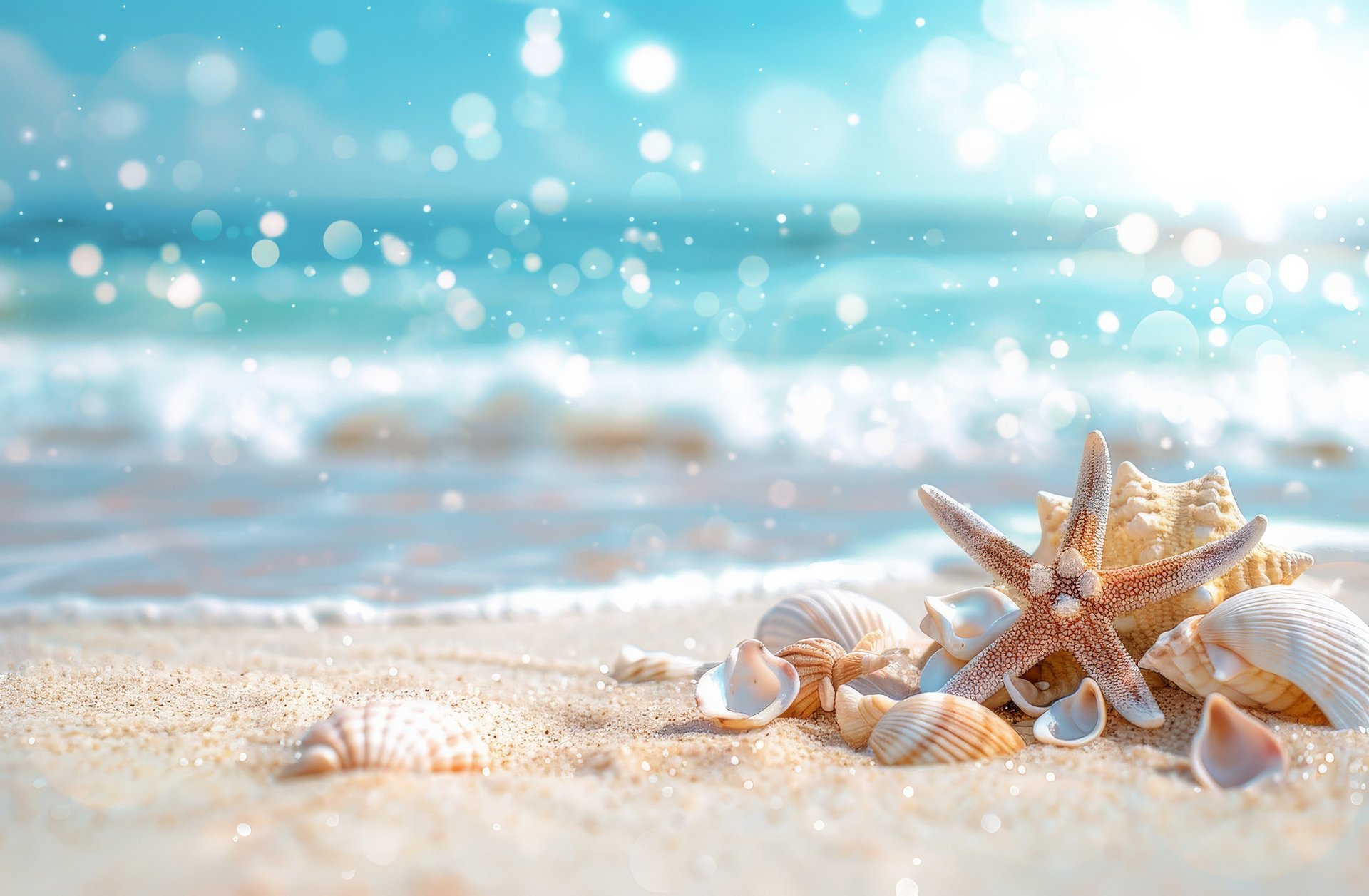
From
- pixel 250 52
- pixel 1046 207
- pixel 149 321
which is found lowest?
pixel 149 321

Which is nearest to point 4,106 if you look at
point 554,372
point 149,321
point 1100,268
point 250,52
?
point 250,52

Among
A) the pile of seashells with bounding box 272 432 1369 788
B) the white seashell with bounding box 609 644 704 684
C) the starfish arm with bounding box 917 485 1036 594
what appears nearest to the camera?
the pile of seashells with bounding box 272 432 1369 788

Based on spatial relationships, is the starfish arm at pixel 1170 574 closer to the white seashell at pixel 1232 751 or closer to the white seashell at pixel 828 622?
the white seashell at pixel 1232 751

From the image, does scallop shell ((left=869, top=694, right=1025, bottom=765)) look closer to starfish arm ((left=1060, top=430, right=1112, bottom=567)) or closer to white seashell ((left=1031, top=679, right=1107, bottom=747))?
white seashell ((left=1031, top=679, right=1107, bottom=747))

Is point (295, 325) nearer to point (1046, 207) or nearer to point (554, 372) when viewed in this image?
point (554, 372)

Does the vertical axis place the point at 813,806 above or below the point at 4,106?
below

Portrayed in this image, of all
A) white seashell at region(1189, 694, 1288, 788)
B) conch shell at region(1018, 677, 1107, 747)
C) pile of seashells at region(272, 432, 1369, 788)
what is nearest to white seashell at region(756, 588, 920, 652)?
pile of seashells at region(272, 432, 1369, 788)

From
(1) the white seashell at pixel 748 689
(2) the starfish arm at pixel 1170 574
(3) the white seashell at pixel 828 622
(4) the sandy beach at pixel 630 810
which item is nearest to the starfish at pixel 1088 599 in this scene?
(2) the starfish arm at pixel 1170 574
